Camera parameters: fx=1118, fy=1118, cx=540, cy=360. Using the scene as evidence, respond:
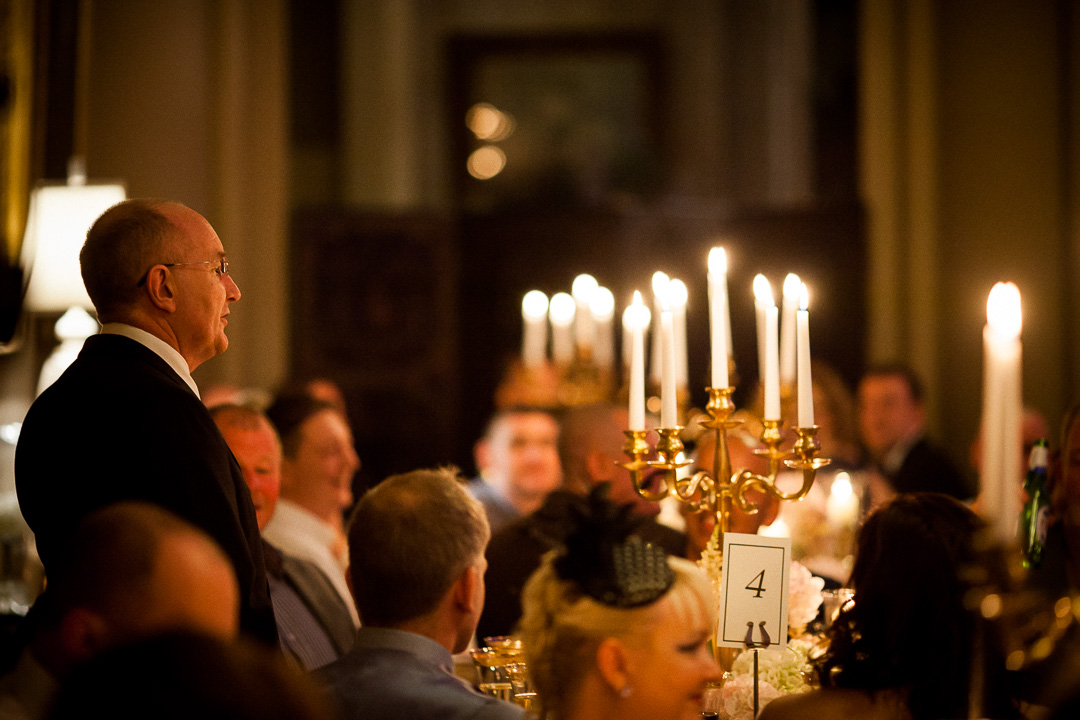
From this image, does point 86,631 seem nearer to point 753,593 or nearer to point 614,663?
point 614,663

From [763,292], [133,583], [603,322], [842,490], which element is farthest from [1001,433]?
[603,322]

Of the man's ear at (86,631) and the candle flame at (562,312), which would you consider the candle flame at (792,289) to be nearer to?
the man's ear at (86,631)

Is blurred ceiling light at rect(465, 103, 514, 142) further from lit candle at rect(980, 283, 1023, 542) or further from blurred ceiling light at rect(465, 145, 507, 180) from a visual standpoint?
lit candle at rect(980, 283, 1023, 542)

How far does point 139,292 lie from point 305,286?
235 inches

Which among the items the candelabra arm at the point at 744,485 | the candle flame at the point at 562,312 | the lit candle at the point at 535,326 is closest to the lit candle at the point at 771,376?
the candelabra arm at the point at 744,485

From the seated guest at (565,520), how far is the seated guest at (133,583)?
1.34 m

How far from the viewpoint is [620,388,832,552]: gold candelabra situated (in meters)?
2.28

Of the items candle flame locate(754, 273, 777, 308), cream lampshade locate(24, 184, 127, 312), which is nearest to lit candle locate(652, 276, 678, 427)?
candle flame locate(754, 273, 777, 308)

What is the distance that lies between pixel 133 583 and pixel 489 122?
9.98m

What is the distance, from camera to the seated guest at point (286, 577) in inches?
118

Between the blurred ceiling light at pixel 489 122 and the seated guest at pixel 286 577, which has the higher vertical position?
the blurred ceiling light at pixel 489 122

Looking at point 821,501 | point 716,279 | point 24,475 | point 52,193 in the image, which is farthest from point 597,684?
point 52,193

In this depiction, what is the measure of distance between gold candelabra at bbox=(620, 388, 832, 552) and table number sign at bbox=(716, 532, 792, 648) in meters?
0.13

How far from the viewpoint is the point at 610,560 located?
1.74 meters
